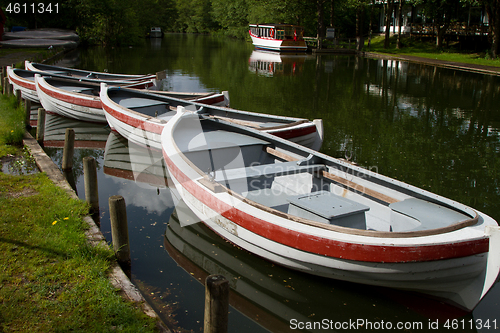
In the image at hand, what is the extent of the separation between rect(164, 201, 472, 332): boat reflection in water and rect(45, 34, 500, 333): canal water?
0.04 feet

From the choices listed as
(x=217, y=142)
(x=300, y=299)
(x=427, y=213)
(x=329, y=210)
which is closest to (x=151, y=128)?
(x=217, y=142)

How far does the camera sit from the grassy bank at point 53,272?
3.88 metres

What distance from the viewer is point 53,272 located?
15.2 feet

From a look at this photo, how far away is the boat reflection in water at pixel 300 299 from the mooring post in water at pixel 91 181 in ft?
5.52

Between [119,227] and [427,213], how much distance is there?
151 inches

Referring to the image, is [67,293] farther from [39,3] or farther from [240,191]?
[39,3]

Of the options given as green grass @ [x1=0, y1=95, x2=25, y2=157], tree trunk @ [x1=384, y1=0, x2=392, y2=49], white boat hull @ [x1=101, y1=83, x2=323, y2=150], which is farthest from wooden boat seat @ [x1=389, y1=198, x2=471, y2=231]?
tree trunk @ [x1=384, y1=0, x2=392, y2=49]

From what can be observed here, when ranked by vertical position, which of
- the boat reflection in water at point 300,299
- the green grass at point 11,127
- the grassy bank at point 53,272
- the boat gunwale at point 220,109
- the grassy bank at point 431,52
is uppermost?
the grassy bank at point 431,52

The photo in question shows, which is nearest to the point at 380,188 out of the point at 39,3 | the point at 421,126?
the point at 421,126

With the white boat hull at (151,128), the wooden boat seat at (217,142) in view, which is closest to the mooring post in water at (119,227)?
the wooden boat seat at (217,142)

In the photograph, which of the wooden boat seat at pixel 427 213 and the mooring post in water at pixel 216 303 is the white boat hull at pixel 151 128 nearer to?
the wooden boat seat at pixel 427 213

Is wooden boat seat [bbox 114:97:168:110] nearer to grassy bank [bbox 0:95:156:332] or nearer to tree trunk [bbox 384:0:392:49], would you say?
grassy bank [bbox 0:95:156:332]

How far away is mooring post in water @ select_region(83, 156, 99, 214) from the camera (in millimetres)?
6386

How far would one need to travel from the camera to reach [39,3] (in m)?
40.7
